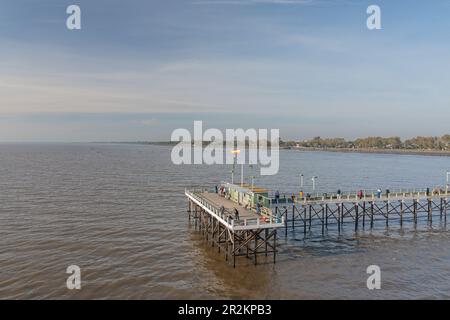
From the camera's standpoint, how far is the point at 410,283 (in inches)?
979

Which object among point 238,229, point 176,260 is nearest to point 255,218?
point 238,229

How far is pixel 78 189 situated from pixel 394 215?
158ft

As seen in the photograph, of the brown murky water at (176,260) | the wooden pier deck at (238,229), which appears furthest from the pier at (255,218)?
the brown murky water at (176,260)

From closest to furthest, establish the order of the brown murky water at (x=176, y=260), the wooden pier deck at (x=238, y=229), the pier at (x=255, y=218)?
the brown murky water at (x=176, y=260), the wooden pier deck at (x=238, y=229), the pier at (x=255, y=218)

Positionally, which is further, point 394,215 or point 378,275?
point 394,215

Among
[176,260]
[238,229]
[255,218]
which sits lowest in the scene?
[176,260]

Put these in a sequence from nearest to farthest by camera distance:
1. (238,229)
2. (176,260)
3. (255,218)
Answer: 1. (238,229)
2. (255,218)
3. (176,260)

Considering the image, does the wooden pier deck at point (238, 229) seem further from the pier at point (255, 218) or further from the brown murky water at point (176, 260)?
the brown murky water at point (176, 260)

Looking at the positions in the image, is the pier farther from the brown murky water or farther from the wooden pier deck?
the brown murky water

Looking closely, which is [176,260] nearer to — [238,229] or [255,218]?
[238,229]

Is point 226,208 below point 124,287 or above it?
above
